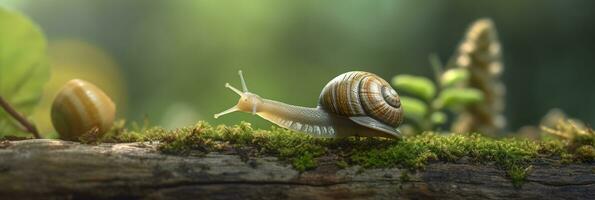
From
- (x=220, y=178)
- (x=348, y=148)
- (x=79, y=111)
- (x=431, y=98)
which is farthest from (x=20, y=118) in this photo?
(x=431, y=98)

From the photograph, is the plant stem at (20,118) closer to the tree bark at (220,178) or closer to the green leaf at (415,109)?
the tree bark at (220,178)

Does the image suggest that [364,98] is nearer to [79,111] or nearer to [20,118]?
[79,111]

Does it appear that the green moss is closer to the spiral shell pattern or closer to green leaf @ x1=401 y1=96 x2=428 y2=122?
the spiral shell pattern

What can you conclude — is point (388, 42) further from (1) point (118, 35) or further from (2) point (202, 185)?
(2) point (202, 185)

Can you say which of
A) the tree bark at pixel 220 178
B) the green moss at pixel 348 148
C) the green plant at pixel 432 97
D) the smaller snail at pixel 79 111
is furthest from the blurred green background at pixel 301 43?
the tree bark at pixel 220 178

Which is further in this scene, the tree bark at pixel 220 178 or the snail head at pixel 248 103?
the snail head at pixel 248 103

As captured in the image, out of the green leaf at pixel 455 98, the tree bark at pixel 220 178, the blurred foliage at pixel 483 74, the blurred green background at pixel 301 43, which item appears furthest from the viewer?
the blurred green background at pixel 301 43

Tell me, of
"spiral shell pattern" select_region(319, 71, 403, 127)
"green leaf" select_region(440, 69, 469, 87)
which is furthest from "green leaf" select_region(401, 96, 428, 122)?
"spiral shell pattern" select_region(319, 71, 403, 127)
